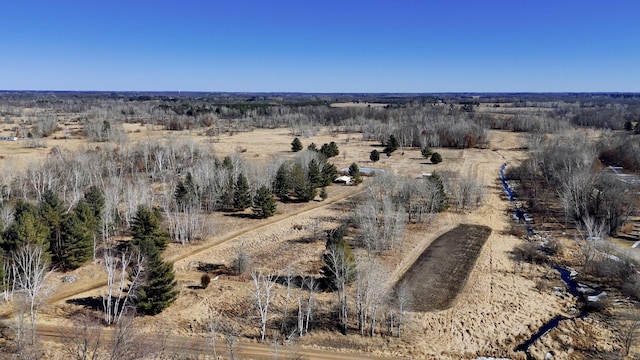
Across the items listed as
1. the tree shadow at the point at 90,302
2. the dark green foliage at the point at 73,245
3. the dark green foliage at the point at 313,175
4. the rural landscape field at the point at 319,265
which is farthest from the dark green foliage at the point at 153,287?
the dark green foliage at the point at 313,175

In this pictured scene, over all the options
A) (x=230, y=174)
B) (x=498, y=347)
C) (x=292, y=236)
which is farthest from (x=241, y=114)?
(x=498, y=347)

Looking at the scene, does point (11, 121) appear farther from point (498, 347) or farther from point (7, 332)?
→ point (498, 347)

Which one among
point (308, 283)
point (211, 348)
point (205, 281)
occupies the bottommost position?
point (211, 348)

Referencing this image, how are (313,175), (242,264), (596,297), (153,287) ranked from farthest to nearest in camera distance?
(313,175) → (242,264) → (596,297) → (153,287)

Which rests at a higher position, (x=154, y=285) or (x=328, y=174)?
(x=328, y=174)

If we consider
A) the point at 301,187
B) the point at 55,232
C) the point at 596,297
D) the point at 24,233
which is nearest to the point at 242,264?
the point at 24,233

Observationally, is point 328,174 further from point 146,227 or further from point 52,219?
point 52,219
